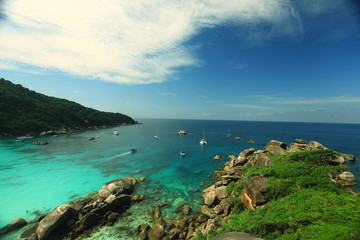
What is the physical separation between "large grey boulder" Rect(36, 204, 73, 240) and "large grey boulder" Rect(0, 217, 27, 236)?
12.2ft

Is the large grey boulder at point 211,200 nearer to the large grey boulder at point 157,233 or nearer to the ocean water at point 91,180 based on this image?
the ocean water at point 91,180

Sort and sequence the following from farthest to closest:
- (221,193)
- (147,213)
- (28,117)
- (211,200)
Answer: (28,117), (221,193), (211,200), (147,213)

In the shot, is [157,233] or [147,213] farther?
[147,213]

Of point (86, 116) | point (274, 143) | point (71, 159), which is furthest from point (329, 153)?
point (86, 116)

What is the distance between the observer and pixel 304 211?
8539 mm

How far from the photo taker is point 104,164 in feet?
113

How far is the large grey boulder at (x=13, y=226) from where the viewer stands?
531 inches

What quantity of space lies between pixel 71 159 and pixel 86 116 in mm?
99188

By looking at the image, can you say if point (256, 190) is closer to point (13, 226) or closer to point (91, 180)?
point (13, 226)

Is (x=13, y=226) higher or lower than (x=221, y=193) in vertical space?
lower

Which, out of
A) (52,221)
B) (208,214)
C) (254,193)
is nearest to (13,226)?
(52,221)

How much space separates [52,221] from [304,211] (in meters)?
21.1

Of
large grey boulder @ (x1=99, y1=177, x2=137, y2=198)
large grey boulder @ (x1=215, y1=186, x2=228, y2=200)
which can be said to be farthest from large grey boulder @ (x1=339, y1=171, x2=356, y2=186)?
large grey boulder @ (x1=99, y1=177, x2=137, y2=198)

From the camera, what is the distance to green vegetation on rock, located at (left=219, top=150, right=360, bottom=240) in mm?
6966
